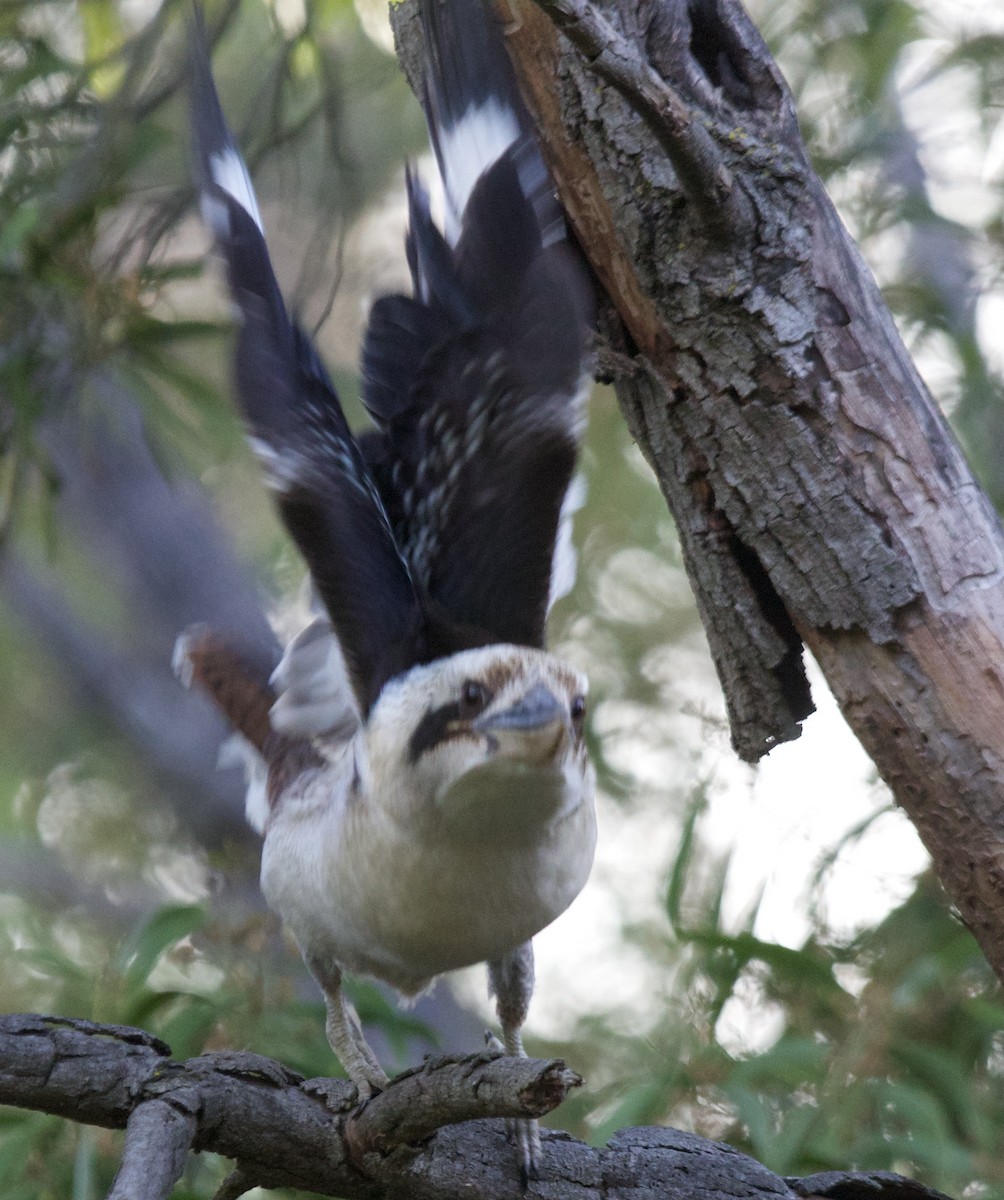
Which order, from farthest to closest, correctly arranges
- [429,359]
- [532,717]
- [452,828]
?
[429,359] → [452,828] → [532,717]

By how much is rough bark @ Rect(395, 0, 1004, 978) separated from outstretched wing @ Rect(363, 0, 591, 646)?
0.26ft

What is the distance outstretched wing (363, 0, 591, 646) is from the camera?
1539 millimetres

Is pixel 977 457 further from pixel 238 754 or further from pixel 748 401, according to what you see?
pixel 238 754

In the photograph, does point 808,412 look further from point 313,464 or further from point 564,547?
point 313,464

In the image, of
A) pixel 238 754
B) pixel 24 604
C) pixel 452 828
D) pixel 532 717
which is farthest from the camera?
pixel 24 604

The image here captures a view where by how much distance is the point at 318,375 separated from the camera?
1.62m

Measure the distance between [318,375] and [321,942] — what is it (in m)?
0.63

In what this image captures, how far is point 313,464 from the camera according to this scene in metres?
1.51

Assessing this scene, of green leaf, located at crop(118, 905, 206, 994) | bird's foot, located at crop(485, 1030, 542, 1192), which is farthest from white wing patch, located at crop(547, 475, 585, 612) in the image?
green leaf, located at crop(118, 905, 206, 994)

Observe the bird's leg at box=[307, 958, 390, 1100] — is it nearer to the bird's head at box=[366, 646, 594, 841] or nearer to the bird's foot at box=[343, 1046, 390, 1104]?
the bird's foot at box=[343, 1046, 390, 1104]

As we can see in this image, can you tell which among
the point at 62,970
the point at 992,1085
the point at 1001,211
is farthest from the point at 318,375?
the point at 1001,211

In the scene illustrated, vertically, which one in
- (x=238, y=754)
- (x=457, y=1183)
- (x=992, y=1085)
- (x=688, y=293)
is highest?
(x=688, y=293)

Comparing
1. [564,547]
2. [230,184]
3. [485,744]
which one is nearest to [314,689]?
[564,547]

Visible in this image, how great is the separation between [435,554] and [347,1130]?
24.0 inches
